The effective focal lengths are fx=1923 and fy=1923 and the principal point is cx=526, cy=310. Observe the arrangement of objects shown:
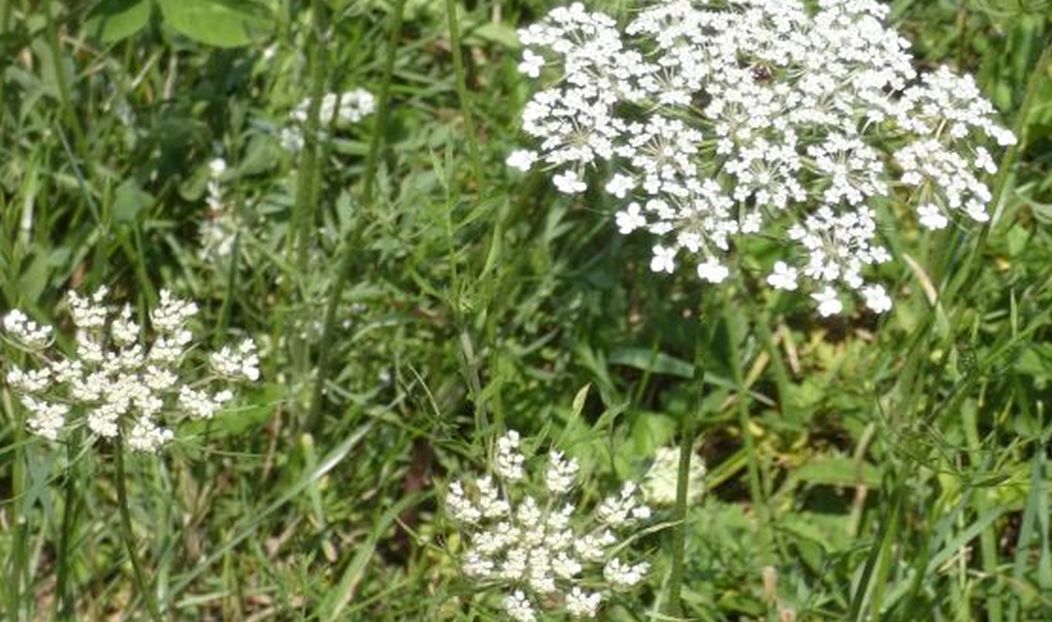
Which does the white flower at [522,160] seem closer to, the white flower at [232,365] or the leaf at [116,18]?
the white flower at [232,365]

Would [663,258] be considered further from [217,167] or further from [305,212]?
[217,167]

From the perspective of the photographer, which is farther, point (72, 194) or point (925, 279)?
point (72, 194)

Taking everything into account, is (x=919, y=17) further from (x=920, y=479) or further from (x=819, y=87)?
(x=819, y=87)

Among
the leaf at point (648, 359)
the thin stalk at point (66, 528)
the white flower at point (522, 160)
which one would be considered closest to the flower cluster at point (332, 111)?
the leaf at point (648, 359)

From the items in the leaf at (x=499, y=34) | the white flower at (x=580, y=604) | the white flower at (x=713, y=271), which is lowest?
the leaf at (x=499, y=34)

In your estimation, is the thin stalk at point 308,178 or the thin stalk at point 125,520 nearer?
the thin stalk at point 125,520

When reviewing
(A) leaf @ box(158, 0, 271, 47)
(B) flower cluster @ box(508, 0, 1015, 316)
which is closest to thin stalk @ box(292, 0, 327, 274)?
(A) leaf @ box(158, 0, 271, 47)

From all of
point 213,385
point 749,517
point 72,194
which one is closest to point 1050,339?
point 749,517

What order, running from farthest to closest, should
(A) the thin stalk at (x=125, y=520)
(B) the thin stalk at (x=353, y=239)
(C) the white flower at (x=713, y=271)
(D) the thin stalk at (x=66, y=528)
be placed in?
(B) the thin stalk at (x=353, y=239) → (D) the thin stalk at (x=66, y=528) → (A) the thin stalk at (x=125, y=520) → (C) the white flower at (x=713, y=271)

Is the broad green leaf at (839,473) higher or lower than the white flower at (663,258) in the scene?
lower

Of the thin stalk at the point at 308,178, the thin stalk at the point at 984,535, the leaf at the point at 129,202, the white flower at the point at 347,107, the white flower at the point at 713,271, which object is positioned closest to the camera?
the white flower at the point at 713,271
